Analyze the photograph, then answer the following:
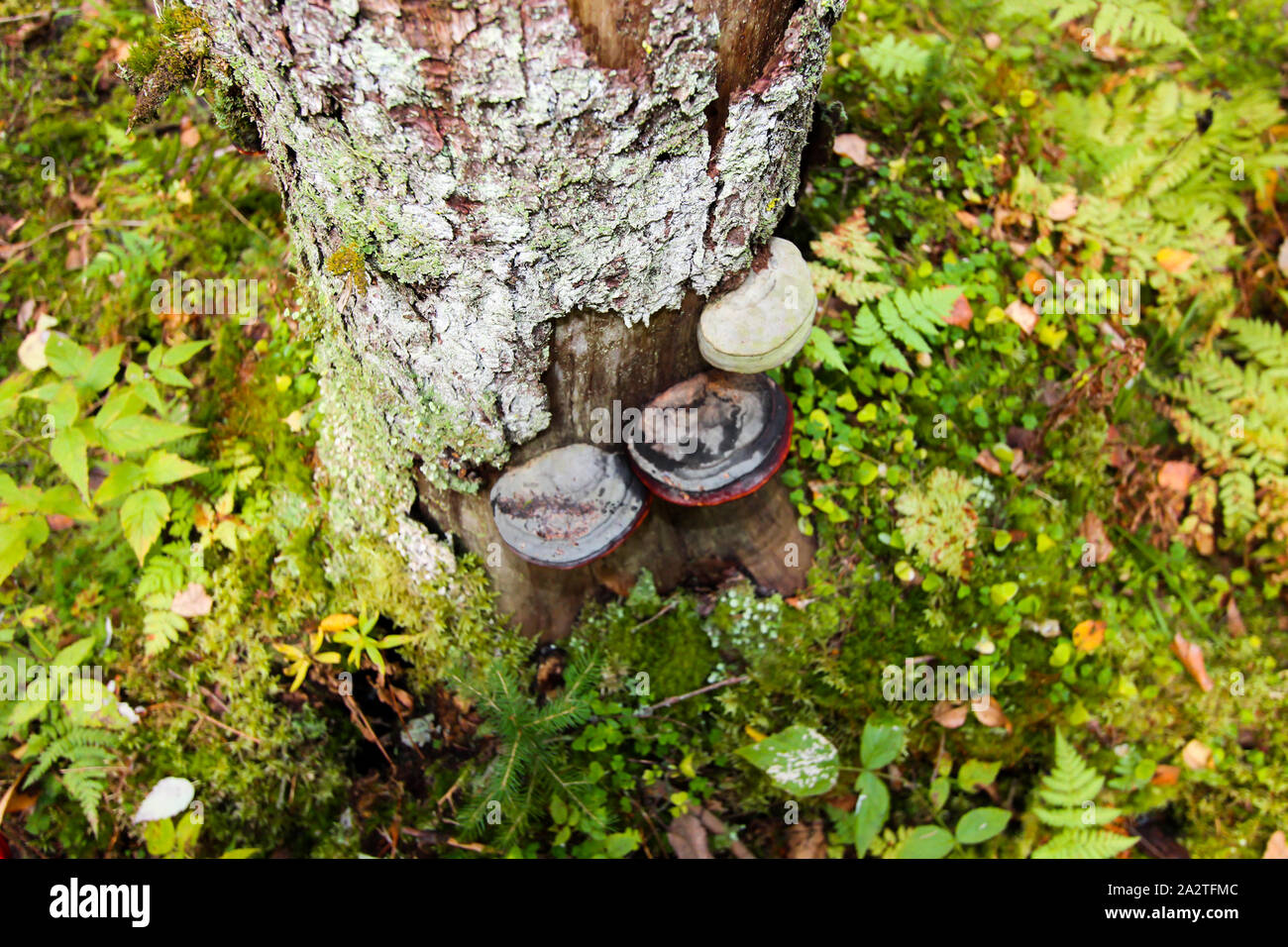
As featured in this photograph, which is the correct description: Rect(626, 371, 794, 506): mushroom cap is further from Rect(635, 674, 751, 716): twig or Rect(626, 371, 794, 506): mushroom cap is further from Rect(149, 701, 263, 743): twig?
Rect(149, 701, 263, 743): twig

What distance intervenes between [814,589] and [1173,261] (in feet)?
11.1

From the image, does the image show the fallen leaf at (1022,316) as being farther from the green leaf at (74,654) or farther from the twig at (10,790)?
the twig at (10,790)

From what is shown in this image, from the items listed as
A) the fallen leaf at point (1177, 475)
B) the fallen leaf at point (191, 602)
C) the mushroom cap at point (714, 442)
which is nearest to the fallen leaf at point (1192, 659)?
the fallen leaf at point (1177, 475)

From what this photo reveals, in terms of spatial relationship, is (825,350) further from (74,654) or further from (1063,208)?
(74,654)

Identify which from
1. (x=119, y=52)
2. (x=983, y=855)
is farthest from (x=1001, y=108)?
(x=119, y=52)

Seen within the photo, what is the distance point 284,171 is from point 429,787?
10.6ft

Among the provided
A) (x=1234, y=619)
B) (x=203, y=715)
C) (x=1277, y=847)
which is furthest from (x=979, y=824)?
(x=203, y=715)

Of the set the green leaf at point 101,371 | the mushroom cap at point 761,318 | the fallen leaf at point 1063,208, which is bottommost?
the green leaf at point 101,371

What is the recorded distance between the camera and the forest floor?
4.01 metres

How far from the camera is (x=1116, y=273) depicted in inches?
196

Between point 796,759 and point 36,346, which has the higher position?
point 36,346

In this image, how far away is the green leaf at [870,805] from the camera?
3951mm

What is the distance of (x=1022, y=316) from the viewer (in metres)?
4.68

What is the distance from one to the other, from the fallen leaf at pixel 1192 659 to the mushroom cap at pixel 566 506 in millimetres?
3634
